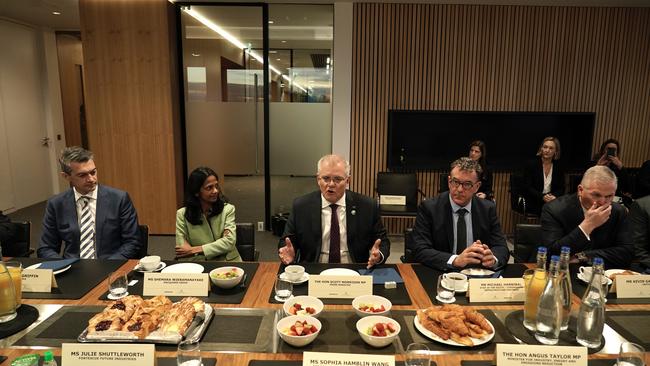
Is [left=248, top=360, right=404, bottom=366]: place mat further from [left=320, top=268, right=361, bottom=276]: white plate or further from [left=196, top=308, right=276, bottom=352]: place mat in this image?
[left=320, top=268, right=361, bottom=276]: white plate

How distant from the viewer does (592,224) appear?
223cm

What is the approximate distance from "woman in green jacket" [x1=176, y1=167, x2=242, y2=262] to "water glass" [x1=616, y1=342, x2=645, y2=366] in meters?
2.15

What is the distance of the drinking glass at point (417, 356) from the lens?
3.93ft

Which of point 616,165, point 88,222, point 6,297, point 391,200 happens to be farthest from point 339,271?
point 616,165

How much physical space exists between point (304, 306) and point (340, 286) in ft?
0.78

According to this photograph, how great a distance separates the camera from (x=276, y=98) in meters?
5.47

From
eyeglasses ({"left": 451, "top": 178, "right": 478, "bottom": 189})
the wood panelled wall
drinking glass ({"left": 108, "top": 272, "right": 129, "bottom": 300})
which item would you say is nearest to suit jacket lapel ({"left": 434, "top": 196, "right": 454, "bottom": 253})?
eyeglasses ({"left": 451, "top": 178, "right": 478, "bottom": 189})

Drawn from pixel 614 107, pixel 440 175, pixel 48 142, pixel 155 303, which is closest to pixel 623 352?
pixel 155 303

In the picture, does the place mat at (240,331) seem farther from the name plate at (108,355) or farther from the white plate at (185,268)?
the white plate at (185,268)

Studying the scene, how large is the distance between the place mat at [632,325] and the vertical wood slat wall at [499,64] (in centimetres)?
394

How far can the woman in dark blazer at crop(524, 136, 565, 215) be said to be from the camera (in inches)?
191

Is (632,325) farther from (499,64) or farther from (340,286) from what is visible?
(499,64)

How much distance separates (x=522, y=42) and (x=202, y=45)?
419 centimetres

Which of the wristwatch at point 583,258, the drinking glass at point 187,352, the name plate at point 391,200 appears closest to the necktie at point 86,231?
the drinking glass at point 187,352
